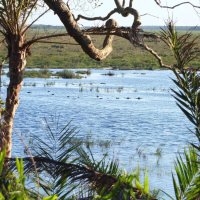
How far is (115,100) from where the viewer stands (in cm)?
2806

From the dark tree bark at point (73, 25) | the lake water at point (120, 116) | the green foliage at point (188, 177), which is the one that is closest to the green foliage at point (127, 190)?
the green foliage at point (188, 177)

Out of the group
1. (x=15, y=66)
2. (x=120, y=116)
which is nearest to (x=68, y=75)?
(x=120, y=116)

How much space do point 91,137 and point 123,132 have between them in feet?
6.27

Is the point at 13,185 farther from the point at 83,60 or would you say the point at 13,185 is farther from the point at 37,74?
the point at 83,60

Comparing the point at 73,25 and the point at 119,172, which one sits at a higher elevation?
the point at 73,25

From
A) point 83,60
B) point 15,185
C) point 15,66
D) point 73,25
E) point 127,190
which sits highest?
point 73,25

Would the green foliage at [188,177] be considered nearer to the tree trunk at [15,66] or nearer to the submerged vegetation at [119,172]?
the submerged vegetation at [119,172]

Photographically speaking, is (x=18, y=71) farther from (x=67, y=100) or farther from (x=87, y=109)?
(x=67, y=100)

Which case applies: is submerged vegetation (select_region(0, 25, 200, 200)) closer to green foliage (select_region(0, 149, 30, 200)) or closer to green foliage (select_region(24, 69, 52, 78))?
green foliage (select_region(0, 149, 30, 200))

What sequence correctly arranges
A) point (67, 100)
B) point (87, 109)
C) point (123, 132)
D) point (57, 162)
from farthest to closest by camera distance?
point (67, 100)
point (87, 109)
point (123, 132)
point (57, 162)

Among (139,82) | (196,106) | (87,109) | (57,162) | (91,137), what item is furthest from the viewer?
(139,82)

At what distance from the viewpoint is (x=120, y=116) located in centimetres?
2350

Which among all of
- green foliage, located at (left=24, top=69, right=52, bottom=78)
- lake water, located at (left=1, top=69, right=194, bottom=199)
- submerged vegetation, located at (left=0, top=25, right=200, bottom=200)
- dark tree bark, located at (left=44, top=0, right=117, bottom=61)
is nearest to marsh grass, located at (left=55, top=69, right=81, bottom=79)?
green foliage, located at (left=24, top=69, right=52, bottom=78)

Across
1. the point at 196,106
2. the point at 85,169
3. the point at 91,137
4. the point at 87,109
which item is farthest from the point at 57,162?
the point at 87,109
